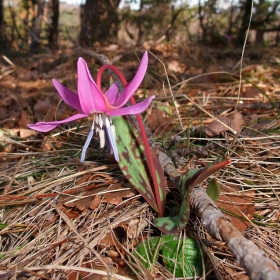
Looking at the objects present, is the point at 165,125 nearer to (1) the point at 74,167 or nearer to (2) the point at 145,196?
(1) the point at 74,167

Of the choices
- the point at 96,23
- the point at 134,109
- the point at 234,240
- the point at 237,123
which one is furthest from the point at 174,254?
the point at 96,23

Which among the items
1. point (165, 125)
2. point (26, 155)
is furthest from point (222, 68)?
point (26, 155)

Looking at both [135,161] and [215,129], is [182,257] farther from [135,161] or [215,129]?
[215,129]

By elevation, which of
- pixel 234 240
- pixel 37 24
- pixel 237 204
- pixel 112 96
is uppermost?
pixel 112 96

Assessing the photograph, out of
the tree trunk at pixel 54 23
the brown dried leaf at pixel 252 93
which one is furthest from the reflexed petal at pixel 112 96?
the tree trunk at pixel 54 23

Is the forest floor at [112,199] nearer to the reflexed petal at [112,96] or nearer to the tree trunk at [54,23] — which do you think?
the reflexed petal at [112,96]

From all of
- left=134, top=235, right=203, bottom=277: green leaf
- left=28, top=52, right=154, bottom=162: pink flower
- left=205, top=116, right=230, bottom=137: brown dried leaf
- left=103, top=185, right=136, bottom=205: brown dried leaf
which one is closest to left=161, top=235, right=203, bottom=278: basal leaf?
left=134, top=235, right=203, bottom=277: green leaf

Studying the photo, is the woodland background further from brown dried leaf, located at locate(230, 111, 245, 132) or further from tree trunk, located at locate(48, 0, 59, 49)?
tree trunk, located at locate(48, 0, 59, 49)
